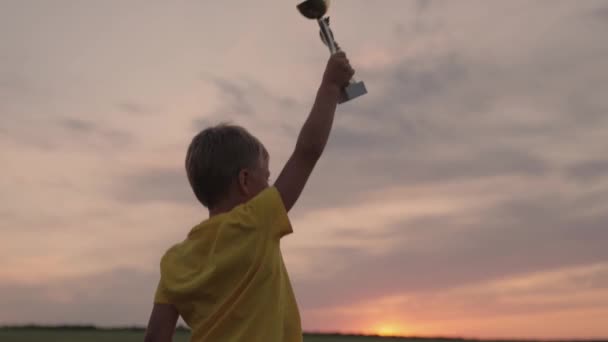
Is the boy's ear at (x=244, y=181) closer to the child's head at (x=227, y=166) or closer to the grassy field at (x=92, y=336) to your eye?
the child's head at (x=227, y=166)

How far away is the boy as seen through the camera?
4039mm

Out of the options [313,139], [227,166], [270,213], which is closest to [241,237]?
[270,213]

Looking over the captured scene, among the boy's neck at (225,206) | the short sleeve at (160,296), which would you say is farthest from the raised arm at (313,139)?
the short sleeve at (160,296)

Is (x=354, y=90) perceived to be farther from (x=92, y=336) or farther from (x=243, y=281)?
(x=92, y=336)

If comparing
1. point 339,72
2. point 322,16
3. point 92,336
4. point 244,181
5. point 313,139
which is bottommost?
point 92,336

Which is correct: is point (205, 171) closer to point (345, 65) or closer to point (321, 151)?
point (321, 151)

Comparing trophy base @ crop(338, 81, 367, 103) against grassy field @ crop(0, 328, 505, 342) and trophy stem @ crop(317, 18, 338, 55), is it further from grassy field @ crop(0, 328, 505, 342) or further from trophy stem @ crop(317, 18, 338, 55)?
grassy field @ crop(0, 328, 505, 342)

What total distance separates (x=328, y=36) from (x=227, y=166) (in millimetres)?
792

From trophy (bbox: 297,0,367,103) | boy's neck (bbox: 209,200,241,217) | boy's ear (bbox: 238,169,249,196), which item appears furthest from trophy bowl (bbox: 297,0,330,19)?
boy's neck (bbox: 209,200,241,217)

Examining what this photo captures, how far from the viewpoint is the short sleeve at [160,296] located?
14.2 ft

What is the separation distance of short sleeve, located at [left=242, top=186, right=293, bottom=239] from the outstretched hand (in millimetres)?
568

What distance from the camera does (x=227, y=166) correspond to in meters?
4.14

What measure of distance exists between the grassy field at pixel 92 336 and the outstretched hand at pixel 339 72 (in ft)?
42.3

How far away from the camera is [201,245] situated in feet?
14.1
